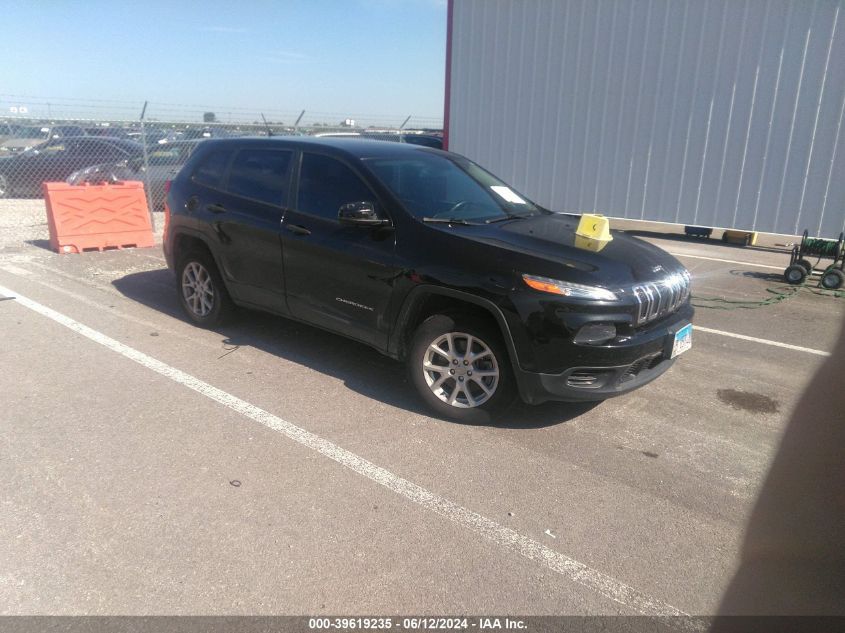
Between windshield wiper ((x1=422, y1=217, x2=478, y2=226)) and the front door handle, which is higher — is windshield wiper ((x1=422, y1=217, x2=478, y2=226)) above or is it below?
above

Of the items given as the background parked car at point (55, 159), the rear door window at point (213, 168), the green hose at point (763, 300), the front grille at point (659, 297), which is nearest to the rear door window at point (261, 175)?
the rear door window at point (213, 168)

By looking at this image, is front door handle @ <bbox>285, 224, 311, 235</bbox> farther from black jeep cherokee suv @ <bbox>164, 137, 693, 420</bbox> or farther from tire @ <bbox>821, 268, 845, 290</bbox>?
tire @ <bbox>821, 268, 845, 290</bbox>

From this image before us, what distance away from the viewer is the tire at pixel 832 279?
7.81 metres

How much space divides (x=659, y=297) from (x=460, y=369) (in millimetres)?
1294

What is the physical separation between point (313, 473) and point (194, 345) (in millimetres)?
2503

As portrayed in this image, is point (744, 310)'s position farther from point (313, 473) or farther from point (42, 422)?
point (42, 422)

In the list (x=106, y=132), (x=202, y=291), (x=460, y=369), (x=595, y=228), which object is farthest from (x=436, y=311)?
(x=106, y=132)

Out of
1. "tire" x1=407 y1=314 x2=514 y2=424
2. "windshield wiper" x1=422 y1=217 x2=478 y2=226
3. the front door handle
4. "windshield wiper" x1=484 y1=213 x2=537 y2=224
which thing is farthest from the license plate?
the front door handle

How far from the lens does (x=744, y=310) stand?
707 cm

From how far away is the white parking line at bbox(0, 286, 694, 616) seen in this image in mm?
2620

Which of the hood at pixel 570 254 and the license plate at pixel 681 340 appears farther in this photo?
the license plate at pixel 681 340

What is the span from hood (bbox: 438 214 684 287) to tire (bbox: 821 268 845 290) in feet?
15.4

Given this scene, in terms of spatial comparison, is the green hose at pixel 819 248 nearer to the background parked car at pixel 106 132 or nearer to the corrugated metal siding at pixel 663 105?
the corrugated metal siding at pixel 663 105

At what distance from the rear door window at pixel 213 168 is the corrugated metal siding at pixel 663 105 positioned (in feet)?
27.3
